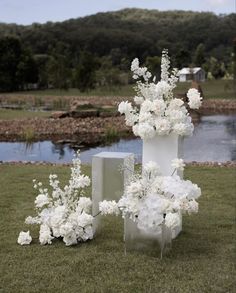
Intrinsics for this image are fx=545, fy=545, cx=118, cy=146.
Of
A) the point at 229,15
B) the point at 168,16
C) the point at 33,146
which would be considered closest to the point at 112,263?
the point at 33,146

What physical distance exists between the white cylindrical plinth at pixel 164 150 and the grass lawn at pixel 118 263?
2.76 ft

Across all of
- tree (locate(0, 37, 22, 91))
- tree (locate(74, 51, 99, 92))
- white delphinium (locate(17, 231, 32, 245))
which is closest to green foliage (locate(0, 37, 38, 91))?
tree (locate(0, 37, 22, 91))

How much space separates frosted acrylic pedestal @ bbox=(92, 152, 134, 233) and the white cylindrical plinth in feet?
1.00

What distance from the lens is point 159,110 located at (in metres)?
5.56

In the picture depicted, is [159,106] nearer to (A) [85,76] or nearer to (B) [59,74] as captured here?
(A) [85,76]

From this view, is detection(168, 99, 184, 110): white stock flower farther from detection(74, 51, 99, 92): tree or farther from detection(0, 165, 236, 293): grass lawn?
detection(74, 51, 99, 92): tree

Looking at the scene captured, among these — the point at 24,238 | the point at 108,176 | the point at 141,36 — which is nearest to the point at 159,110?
the point at 108,176

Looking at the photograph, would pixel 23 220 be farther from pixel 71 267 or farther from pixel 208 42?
pixel 208 42

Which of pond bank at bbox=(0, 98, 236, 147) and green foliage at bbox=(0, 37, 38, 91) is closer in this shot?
pond bank at bbox=(0, 98, 236, 147)

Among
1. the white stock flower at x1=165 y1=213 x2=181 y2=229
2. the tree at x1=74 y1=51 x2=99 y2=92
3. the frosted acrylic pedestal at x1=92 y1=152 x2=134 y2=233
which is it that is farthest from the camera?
the tree at x1=74 y1=51 x2=99 y2=92

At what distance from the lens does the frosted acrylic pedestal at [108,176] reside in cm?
594

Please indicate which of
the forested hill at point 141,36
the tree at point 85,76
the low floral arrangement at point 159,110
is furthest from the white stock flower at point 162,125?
the forested hill at point 141,36

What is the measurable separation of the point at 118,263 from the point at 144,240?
1.51ft

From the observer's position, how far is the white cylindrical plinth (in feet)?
18.9
